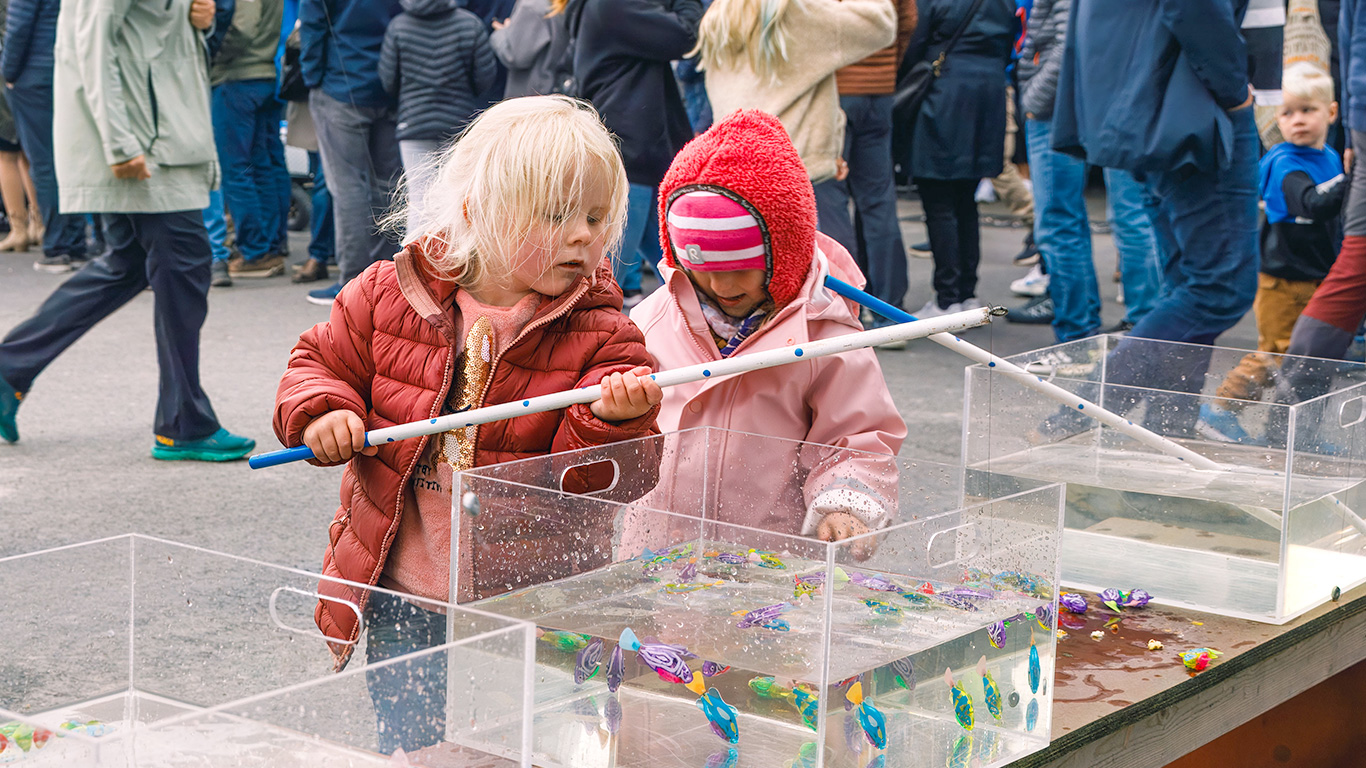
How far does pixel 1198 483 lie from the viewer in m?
2.32

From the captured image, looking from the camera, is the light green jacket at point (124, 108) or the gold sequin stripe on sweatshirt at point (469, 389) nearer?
the gold sequin stripe on sweatshirt at point (469, 389)

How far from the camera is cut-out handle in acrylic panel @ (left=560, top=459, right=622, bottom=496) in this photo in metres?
1.71

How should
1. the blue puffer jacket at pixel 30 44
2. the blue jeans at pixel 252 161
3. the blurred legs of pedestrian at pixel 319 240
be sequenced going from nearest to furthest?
the blue puffer jacket at pixel 30 44 < the blue jeans at pixel 252 161 < the blurred legs of pedestrian at pixel 319 240

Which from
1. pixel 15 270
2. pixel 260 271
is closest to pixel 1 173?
pixel 15 270

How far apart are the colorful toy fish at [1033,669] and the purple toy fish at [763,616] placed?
11.9 inches

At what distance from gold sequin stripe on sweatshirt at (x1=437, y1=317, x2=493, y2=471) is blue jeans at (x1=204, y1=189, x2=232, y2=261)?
5.95m

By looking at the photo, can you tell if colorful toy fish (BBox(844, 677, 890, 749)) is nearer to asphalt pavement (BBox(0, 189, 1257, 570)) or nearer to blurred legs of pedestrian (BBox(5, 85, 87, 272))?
asphalt pavement (BBox(0, 189, 1257, 570))

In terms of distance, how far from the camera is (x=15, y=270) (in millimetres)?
7762

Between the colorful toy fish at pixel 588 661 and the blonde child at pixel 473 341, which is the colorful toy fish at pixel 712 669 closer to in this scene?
the colorful toy fish at pixel 588 661

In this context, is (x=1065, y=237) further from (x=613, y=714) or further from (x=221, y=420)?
(x=613, y=714)

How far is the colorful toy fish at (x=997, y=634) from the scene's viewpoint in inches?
60.8

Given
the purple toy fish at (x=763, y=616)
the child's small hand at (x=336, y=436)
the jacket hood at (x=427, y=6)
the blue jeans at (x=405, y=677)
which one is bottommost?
the purple toy fish at (x=763, y=616)

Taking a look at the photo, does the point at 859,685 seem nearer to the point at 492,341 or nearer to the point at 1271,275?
the point at 492,341

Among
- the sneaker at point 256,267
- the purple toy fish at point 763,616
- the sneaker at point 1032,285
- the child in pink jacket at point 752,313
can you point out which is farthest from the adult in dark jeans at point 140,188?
the sneaker at point 1032,285
